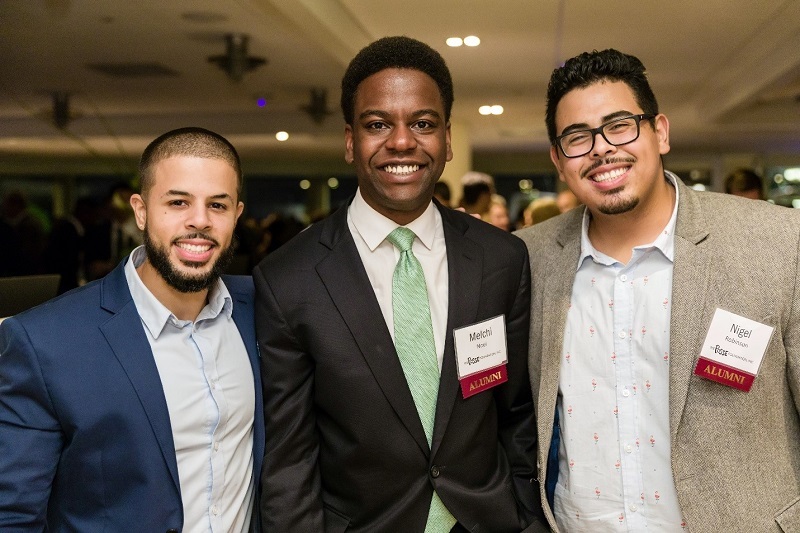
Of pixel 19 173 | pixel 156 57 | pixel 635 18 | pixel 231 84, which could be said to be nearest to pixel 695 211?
pixel 19 173

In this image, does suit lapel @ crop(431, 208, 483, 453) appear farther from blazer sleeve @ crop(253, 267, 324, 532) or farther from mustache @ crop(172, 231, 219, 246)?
mustache @ crop(172, 231, 219, 246)

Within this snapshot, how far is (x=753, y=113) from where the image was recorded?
9242 millimetres

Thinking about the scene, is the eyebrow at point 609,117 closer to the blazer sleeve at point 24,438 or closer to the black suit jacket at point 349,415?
the black suit jacket at point 349,415

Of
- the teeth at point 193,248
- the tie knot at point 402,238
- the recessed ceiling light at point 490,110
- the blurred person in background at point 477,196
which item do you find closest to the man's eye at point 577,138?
the tie knot at point 402,238

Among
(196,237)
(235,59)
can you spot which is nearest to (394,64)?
(196,237)

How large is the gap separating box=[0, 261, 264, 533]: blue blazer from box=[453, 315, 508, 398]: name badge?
67cm

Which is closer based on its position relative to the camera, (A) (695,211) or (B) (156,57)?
(A) (695,211)

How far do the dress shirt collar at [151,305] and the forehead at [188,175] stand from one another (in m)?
0.19

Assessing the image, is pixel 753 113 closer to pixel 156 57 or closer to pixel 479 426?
pixel 156 57

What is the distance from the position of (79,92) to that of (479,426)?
2202 mm

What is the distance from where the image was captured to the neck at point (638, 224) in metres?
1.81

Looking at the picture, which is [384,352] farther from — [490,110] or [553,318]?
[490,110]

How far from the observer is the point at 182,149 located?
1655 mm

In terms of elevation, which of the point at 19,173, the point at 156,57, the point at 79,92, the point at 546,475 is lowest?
the point at 546,475
